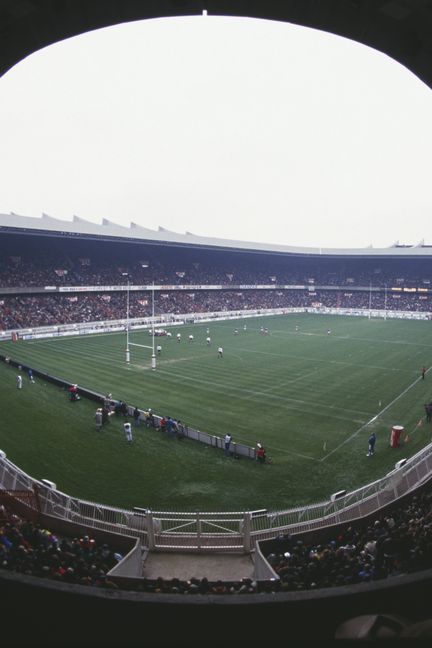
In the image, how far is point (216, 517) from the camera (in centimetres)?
1515

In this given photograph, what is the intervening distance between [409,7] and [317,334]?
56.7 m

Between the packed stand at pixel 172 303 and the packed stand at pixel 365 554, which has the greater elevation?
the packed stand at pixel 172 303

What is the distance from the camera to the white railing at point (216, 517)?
11938 millimetres

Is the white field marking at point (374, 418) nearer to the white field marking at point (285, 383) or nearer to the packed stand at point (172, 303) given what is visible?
the white field marking at point (285, 383)

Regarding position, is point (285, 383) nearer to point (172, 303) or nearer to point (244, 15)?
point (244, 15)

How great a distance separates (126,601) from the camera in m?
3.00

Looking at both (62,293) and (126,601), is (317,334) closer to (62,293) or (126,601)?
(62,293)

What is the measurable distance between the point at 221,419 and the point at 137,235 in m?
55.8

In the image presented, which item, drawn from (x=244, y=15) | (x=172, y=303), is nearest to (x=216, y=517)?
(x=244, y=15)

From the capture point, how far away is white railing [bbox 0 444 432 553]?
11938 millimetres

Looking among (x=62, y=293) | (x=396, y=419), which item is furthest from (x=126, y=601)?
(x=62, y=293)

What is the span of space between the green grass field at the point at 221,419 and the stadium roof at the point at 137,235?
2102 centimetres

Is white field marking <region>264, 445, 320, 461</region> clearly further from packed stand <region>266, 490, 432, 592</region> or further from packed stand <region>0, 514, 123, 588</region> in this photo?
packed stand <region>0, 514, 123, 588</region>

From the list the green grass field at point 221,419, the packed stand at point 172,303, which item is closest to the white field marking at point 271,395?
the green grass field at point 221,419
